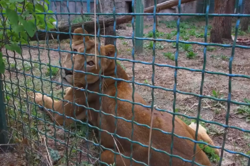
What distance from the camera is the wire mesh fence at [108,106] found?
1.69m

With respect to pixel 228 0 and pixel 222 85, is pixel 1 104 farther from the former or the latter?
pixel 228 0

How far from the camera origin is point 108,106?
9.77 ft

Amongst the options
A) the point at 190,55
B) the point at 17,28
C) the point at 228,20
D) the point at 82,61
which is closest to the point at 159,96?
the point at 82,61

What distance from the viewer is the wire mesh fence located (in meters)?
1.69

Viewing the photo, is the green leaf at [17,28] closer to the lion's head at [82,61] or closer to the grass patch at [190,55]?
the lion's head at [82,61]

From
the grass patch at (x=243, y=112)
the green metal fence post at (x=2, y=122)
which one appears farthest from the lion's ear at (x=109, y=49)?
the grass patch at (x=243, y=112)

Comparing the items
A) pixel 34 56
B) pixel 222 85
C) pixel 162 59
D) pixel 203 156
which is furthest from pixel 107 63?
pixel 34 56

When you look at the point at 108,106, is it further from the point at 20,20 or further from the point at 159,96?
the point at 159,96

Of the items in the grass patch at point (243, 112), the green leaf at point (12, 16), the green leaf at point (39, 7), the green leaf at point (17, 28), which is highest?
the green leaf at point (39, 7)

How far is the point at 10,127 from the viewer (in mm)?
3111

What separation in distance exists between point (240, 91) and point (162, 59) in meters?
2.75

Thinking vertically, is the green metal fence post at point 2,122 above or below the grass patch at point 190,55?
below

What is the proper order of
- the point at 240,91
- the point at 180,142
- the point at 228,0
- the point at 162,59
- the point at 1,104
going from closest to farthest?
the point at 180,142 < the point at 1,104 < the point at 240,91 < the point at 162,59 < the point at 228,0

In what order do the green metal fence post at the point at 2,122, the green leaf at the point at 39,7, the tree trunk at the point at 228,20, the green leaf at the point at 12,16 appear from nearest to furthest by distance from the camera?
the green leaf at the point at 12,16, the green leaf at the point at 39,7, the green metal fence post at the point at 2,122, the tree trunk at the point at 228,20
